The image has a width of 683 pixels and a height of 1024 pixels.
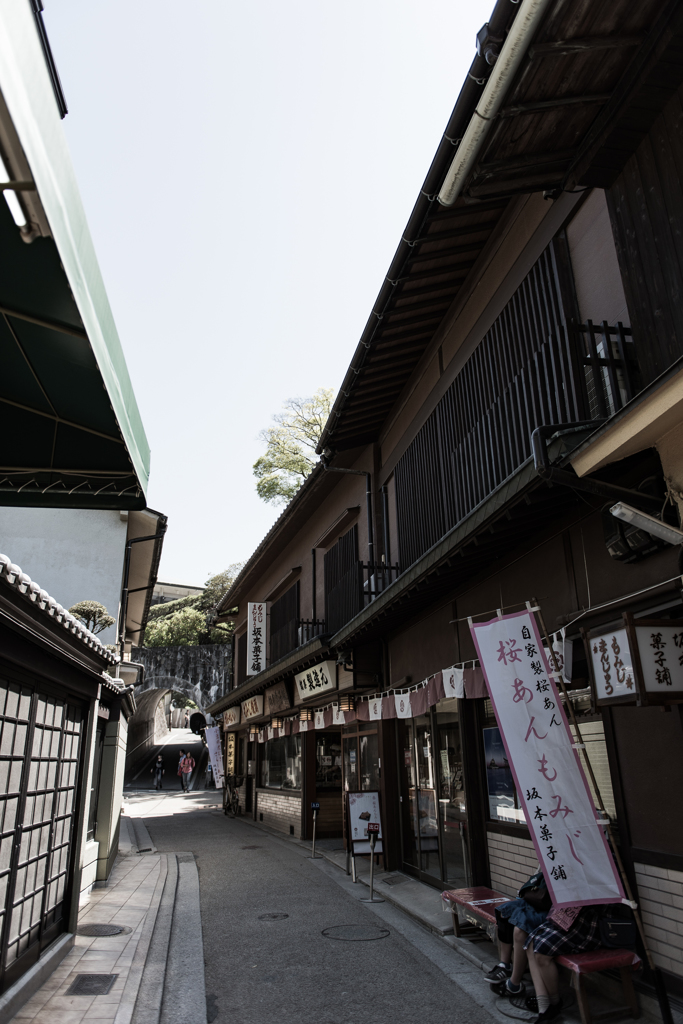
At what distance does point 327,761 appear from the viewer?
61.3 feet

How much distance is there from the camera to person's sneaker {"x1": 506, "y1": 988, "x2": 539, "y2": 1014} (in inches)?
222

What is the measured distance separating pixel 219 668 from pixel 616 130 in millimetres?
35849

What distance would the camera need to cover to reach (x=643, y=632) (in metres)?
4.78

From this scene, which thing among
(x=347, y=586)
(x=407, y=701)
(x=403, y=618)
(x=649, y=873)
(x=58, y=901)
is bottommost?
(x=58, y=901)

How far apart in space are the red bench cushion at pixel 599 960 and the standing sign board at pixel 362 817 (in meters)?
6.27

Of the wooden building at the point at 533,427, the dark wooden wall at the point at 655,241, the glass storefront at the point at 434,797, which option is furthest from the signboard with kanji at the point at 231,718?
the dark wooden wall at the point at 655,241

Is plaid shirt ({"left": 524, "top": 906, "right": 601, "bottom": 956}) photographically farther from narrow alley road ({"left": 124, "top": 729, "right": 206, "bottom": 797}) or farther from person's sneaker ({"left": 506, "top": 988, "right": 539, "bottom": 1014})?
narrow alley road ({"left": 124, "top": 729, "right": 206, "bottom": 797})

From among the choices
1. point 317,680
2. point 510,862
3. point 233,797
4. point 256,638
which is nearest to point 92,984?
point 510,862

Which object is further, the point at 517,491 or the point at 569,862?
the point at 517,491

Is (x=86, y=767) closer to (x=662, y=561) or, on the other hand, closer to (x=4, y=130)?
(x=662, y=561)

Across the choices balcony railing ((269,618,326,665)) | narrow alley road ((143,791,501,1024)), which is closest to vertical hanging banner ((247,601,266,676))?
balcony railing ((269,618,326,665))

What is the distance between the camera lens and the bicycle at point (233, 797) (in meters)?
25.5

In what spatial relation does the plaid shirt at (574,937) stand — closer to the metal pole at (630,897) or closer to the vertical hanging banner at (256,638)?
the metal pole at (630,897)

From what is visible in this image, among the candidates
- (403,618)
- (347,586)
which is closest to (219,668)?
(347,586)
